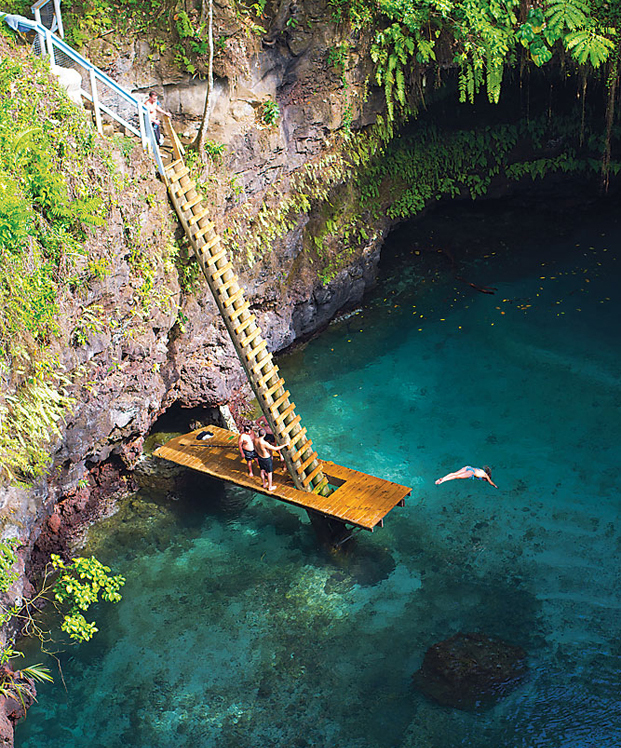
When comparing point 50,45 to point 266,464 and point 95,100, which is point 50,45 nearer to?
point 95,100

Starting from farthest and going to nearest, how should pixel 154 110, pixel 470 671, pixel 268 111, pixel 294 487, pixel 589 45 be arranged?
pixel 589 45 → pixel 268 111 → pixel 154 110 → pixel 294 487 → pixel 470 671

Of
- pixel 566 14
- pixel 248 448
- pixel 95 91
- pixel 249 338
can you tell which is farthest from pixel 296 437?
pixel 566 14

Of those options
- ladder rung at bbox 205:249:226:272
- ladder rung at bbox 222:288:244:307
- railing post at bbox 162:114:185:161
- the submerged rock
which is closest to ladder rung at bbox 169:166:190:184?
railing post at bbox 162:114:185:161

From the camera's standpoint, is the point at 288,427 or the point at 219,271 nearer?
the point at 288,427

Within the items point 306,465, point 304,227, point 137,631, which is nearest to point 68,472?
point 137,631

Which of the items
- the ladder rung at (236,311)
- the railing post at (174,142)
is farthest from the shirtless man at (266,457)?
the railing post at (174,142)

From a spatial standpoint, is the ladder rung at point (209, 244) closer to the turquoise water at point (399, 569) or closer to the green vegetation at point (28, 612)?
the turquoise water at point (399, 569)

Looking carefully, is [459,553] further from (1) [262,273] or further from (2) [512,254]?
(2) [512,254]
